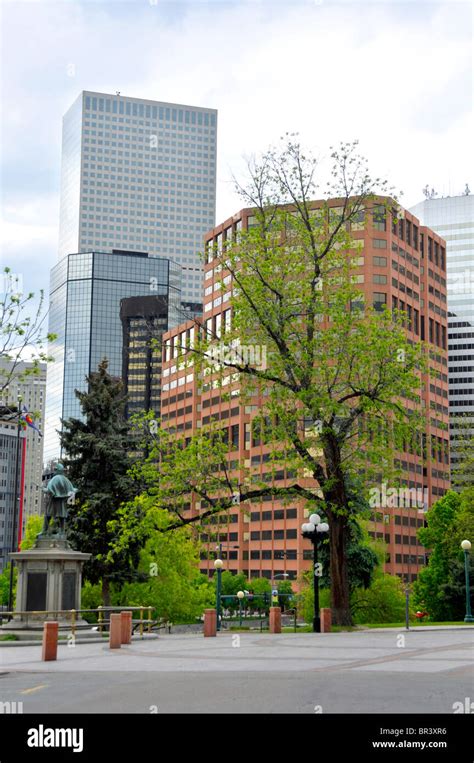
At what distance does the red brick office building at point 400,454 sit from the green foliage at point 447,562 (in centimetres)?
3793

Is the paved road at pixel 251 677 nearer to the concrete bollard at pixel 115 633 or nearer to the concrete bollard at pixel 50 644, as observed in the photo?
the concrete bollard at pixel 50 644

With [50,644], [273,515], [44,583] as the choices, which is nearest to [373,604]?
[44,583]

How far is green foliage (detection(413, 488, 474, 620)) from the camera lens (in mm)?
51375

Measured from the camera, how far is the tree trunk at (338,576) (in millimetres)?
31234

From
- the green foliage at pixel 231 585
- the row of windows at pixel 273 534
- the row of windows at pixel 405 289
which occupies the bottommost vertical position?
the green foliage at pixel 231 585

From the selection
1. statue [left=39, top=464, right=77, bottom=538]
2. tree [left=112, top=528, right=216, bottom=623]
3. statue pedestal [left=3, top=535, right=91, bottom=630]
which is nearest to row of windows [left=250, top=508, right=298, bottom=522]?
tree [left=112, top=528, right=216, bottom=623]

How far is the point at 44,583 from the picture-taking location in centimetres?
2958

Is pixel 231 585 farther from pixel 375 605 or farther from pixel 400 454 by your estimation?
pixel 375 605

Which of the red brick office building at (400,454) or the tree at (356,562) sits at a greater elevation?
the red brick office building at (400,454)

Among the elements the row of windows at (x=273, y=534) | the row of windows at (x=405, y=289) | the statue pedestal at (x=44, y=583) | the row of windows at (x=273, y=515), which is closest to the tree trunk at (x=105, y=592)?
the statue pedestal at (x=44, y=583)

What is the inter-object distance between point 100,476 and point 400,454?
276ft
